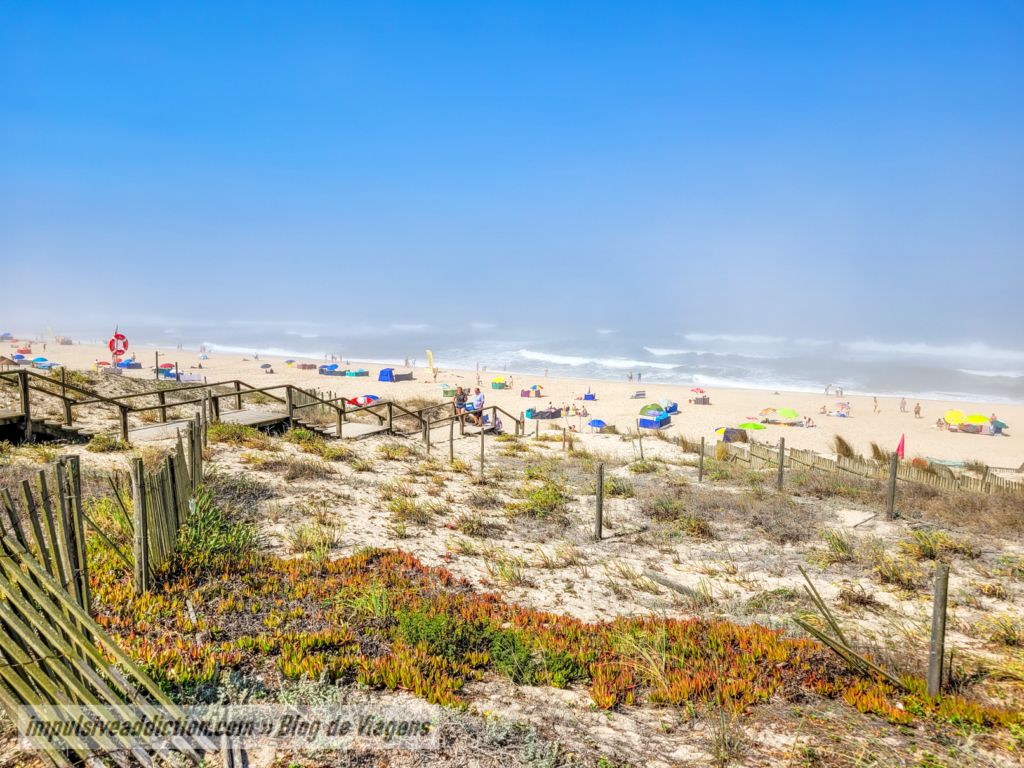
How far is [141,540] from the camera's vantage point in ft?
16.3

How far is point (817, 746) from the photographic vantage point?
11.7 ft

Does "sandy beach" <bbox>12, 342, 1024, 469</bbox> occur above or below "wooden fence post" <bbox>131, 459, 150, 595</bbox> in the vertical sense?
below

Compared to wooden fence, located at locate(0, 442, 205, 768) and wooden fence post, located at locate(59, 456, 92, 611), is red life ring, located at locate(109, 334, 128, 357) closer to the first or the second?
wooden fence post, located at locate(59, 456, 92, 611)

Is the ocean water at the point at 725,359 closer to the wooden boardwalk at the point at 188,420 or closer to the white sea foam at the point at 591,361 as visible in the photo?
the white sea foam at the point at 591,361

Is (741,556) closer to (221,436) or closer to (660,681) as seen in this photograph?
(660,681)

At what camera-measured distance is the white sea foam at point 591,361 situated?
9556 centimetres

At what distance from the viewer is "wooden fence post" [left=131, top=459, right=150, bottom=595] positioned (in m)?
4.76

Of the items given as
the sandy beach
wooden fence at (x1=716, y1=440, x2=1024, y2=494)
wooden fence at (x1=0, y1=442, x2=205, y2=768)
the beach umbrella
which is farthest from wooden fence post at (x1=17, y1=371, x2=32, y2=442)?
the beach umbrella

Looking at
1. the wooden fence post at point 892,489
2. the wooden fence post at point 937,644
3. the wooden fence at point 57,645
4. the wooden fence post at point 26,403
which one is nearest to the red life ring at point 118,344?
the wooden fence post at point 26,403

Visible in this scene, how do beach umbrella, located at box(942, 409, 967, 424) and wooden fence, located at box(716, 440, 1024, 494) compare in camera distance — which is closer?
wooden fence, located at box(716, 440, 1024, 494)

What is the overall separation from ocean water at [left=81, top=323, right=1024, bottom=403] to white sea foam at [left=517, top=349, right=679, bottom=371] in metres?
0.19

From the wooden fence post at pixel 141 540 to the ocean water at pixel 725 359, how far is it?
238 feet

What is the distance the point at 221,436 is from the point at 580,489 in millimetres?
8731

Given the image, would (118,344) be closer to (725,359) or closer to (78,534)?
(78,534)
